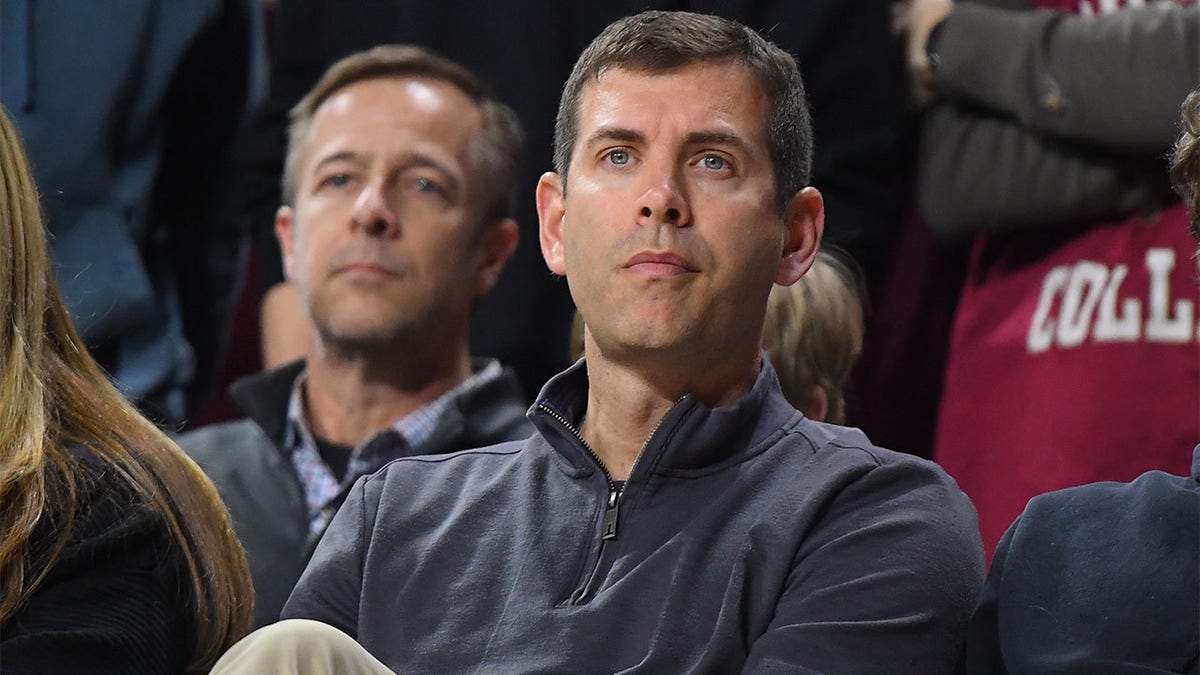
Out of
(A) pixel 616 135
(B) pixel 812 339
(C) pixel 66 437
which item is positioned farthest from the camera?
(B) pixel 812 339

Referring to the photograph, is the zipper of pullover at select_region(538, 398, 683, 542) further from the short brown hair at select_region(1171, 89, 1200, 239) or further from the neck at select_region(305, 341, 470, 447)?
the neck at select_region(305, 341, 470, 447)

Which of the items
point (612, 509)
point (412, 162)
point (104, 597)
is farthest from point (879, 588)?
point (412, 162)

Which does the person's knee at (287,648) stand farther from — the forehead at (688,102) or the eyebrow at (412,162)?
the eyebrow at (412,162)

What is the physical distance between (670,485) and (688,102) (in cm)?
42

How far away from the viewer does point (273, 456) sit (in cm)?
304

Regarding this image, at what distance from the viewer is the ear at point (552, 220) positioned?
228 centimetres

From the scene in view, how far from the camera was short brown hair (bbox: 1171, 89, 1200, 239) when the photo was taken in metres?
1.96

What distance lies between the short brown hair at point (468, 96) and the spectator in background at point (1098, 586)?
60.9 inches

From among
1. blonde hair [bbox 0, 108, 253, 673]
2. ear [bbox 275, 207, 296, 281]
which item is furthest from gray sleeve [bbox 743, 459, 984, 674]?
ear [bbox 275, 207, 296, 281]

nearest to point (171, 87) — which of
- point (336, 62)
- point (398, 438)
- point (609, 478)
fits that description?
point (336, 62)

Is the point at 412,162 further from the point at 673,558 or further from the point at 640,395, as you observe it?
the point at 673,558

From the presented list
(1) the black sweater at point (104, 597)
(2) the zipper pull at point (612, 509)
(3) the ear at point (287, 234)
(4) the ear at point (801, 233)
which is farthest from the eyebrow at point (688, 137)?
(3) the ear at point (287, 234)

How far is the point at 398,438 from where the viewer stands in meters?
3.04

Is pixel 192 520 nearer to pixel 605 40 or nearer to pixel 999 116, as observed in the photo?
pixel 605 40
